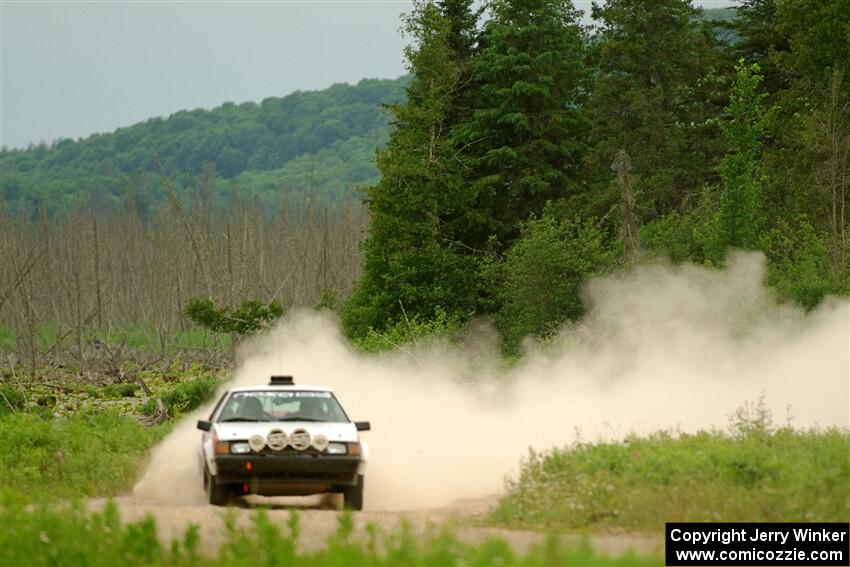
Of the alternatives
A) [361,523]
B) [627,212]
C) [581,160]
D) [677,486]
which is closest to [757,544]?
[677,486]

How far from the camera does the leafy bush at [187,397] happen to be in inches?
1594

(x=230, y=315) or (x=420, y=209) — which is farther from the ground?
(x=420, y=209)

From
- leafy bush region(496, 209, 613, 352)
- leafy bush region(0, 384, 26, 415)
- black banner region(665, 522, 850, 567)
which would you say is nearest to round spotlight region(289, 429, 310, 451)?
black banner region(665, 522, 850, 567)

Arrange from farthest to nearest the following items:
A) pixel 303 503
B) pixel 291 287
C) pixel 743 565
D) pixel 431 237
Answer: pixel 291 287
pixel 431 237
pixel 303 503
pixel 743 565

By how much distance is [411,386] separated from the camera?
37.6 meters

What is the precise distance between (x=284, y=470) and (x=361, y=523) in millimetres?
2433

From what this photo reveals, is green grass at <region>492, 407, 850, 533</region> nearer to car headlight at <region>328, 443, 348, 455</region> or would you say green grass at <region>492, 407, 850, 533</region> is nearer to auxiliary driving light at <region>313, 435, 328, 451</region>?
car headlight at <region>328, 443, 348, 455</region>

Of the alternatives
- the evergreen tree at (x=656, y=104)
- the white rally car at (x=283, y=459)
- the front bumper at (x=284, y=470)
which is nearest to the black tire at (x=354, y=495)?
the white rally car at (x=283, y=459)

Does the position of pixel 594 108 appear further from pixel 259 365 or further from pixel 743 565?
pixel 743 565

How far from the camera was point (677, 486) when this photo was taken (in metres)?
16.3

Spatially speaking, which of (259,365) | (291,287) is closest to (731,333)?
(259,365)

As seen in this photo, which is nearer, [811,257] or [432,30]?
[811,257]

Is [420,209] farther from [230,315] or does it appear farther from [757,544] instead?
[757,544]

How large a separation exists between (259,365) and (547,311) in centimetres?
1287
